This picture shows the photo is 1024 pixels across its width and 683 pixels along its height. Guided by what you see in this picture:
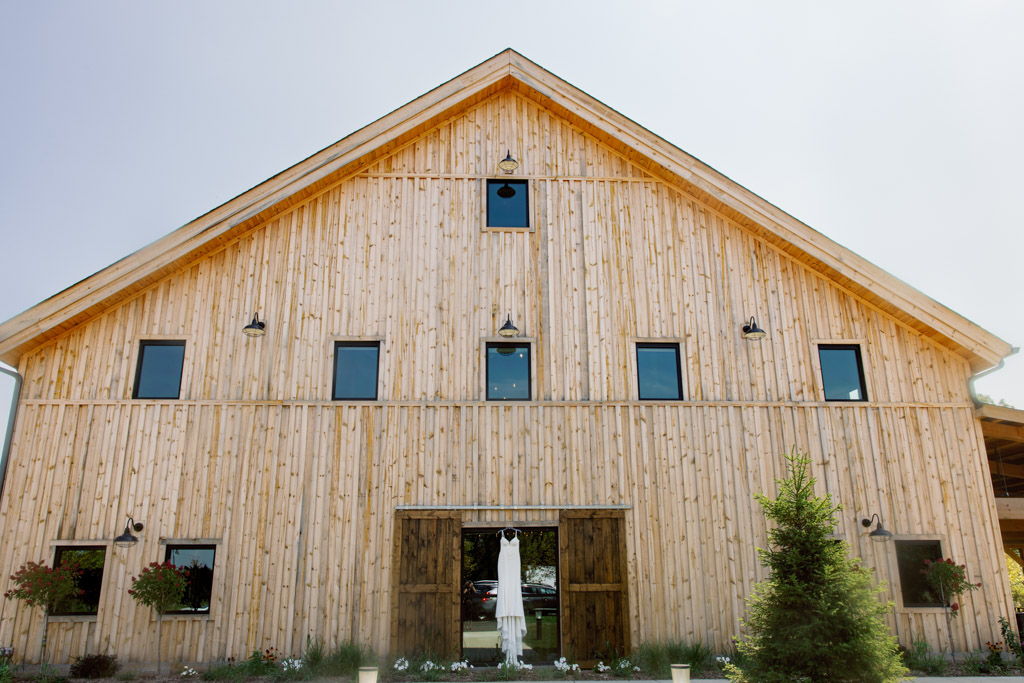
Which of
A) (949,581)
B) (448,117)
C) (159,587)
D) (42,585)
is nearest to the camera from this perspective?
(42,585)

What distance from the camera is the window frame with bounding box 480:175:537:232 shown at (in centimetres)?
1309

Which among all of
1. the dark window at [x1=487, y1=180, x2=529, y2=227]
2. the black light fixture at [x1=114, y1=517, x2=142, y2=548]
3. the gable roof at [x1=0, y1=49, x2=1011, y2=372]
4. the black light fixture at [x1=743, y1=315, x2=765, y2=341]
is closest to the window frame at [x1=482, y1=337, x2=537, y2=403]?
the dark window at [x1=487, y1=180, x2=529, y2=227]

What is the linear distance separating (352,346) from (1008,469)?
14.4 metres

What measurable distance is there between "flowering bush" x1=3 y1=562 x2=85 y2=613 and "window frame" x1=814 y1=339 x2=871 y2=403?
1212cm

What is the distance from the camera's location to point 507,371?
12383mm

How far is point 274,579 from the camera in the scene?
11203mm

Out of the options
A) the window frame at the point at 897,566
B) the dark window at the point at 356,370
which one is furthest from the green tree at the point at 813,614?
the dark window at the point at 356,370

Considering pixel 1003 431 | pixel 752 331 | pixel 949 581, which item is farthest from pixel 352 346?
pixel 1003 431

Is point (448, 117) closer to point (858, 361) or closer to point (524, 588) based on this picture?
point (524, 588)

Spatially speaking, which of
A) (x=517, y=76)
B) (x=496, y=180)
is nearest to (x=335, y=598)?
(x=496, y=180)

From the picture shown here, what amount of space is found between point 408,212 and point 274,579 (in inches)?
256

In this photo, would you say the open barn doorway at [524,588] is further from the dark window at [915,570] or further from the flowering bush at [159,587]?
the dark window at [915,570]

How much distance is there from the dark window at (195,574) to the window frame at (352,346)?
10.1 ft

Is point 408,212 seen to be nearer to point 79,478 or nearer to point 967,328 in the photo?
point 79,478
